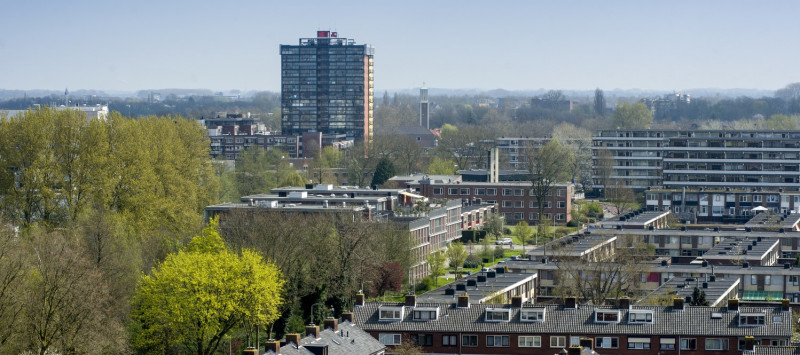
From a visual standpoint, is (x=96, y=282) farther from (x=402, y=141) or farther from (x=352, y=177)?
(x=402, y=141)

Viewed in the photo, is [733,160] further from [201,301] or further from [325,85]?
[201,301]

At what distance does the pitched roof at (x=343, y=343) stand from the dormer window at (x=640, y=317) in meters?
9.37

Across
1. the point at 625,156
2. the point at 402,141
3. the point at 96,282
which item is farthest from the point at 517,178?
the point at 96,282

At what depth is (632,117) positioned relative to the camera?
191625mm

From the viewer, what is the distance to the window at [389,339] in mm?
52844

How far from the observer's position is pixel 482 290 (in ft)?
210

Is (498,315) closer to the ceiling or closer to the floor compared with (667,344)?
closer to the ceiling

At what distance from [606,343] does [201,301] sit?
15.3 metres

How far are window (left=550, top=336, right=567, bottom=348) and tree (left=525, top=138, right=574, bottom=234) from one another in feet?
203

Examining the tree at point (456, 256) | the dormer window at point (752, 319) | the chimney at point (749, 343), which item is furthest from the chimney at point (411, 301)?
the tree at point (456, 256)

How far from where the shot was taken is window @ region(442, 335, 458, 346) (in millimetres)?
53219

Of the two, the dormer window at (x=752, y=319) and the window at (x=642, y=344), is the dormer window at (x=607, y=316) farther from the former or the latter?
the dormer window at (x=752, y=319)

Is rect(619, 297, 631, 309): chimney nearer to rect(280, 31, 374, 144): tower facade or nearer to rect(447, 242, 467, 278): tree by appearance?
rect(447, 242, 467, 278): tree

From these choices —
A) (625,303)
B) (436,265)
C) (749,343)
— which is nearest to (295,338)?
(625,303)
